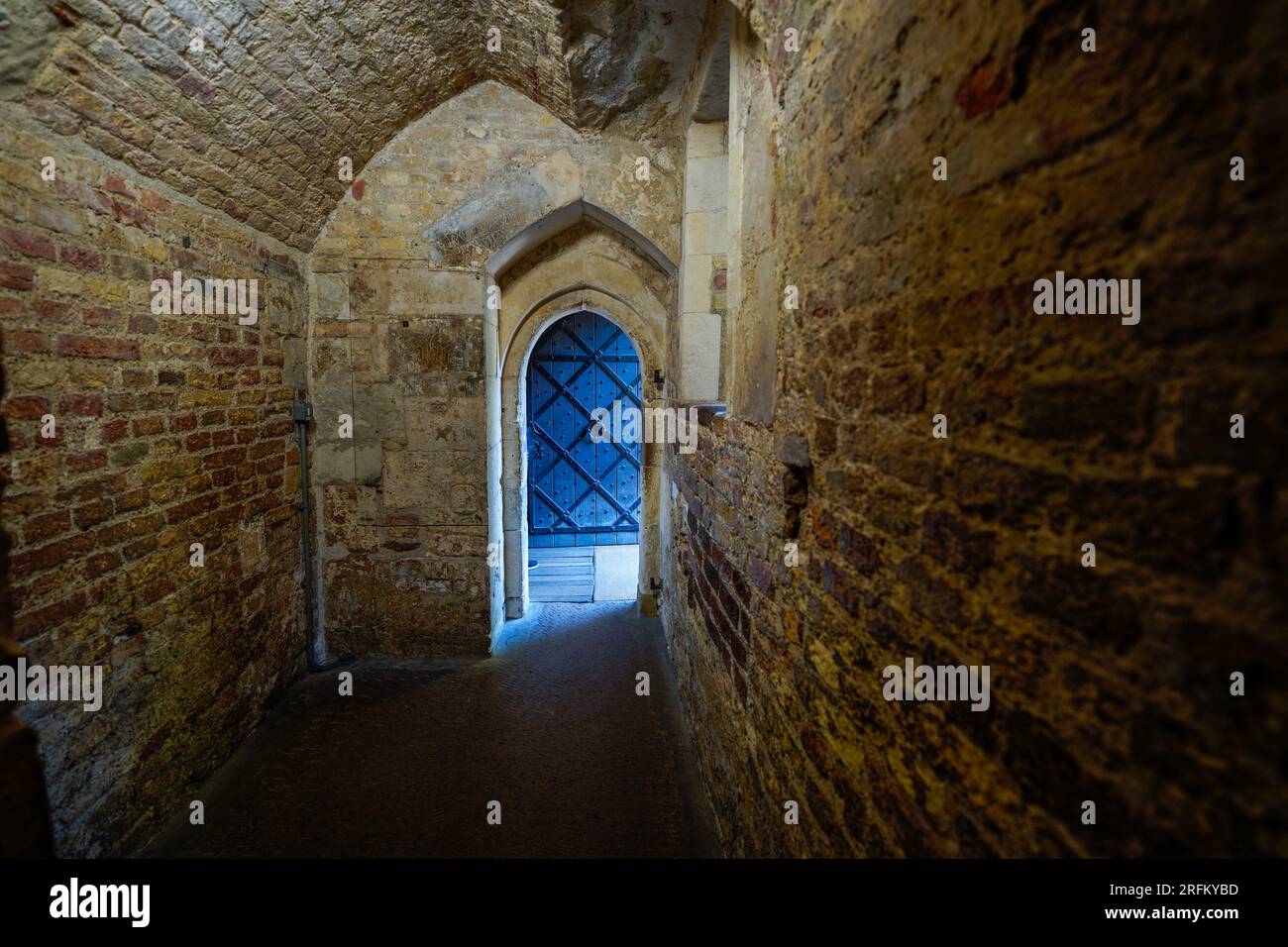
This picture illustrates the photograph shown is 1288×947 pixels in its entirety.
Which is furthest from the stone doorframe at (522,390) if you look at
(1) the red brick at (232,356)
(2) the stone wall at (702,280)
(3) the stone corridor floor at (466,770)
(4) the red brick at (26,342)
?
(4) the red brick at (26,342)

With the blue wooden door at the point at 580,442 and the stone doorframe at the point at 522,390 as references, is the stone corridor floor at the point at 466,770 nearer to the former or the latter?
the stone doorframe at the point at 522,390

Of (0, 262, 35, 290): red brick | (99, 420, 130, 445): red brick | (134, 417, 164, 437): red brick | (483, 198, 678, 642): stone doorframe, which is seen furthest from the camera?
(483, 198, 678, 642): stone doorframe

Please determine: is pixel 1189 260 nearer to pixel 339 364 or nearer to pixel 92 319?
pixel 92 319

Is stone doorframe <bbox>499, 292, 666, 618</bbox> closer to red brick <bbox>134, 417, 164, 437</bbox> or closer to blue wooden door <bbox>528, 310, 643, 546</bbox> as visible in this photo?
red brick <bbox>134, 417, 164, 437</bbox>

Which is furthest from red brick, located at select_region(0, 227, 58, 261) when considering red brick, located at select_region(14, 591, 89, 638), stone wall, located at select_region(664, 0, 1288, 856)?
stone wall, located at select_region(664, 0, 1288, 856)

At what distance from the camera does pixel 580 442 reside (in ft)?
23.7

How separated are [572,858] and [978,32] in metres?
2.60

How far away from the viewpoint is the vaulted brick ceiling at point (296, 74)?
1920mm

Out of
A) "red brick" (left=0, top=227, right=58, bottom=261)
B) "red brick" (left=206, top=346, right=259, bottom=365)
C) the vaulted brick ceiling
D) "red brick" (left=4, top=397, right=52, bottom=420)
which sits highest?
the vaulted brick ceiling

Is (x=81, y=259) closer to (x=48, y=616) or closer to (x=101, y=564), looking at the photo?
(x=101, y=564)

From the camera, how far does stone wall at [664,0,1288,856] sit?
0.53 m

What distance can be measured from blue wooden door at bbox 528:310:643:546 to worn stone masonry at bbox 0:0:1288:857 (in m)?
2.52

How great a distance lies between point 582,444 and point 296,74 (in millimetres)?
4890

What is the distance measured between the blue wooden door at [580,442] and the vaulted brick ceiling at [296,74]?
352cm
